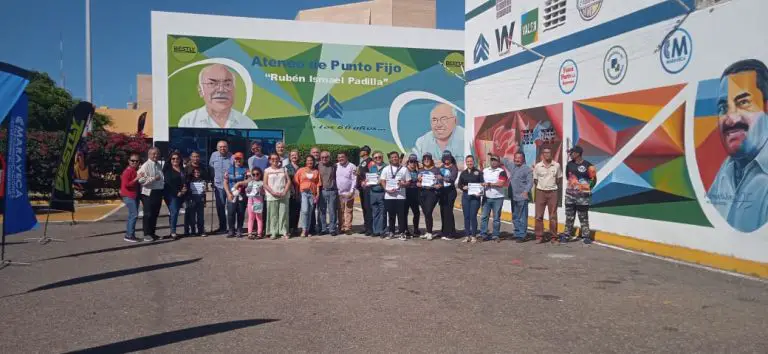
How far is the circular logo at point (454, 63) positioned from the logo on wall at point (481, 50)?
1337 centimetres

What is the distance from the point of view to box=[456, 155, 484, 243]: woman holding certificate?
10523 millimetres

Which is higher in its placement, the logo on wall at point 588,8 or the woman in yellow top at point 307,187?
the logo on wall at point 588,8

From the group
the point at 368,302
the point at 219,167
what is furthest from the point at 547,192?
the point at 219,167

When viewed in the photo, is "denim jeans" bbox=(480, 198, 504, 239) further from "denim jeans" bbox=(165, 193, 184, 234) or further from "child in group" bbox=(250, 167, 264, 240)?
"denim jeans" bbox=(165, 193, 184, 234)

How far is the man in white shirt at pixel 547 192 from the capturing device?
10555 mm

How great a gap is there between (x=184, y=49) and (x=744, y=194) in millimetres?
23723

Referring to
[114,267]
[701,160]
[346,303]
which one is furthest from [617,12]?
[114,267]

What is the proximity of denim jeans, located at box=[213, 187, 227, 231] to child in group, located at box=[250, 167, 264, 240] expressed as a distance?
64cm

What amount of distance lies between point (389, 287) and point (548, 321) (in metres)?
2.05

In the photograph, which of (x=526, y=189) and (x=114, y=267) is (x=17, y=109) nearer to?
(x=114, y=267)

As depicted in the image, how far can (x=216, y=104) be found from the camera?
86.4 feet

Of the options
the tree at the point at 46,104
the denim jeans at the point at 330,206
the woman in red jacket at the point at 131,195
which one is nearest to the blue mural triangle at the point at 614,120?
the denim jeans at the point at 330,206

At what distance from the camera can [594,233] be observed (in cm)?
1095

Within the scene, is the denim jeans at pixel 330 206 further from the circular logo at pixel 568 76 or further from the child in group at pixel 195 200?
the circular logo at pixel 568 76
